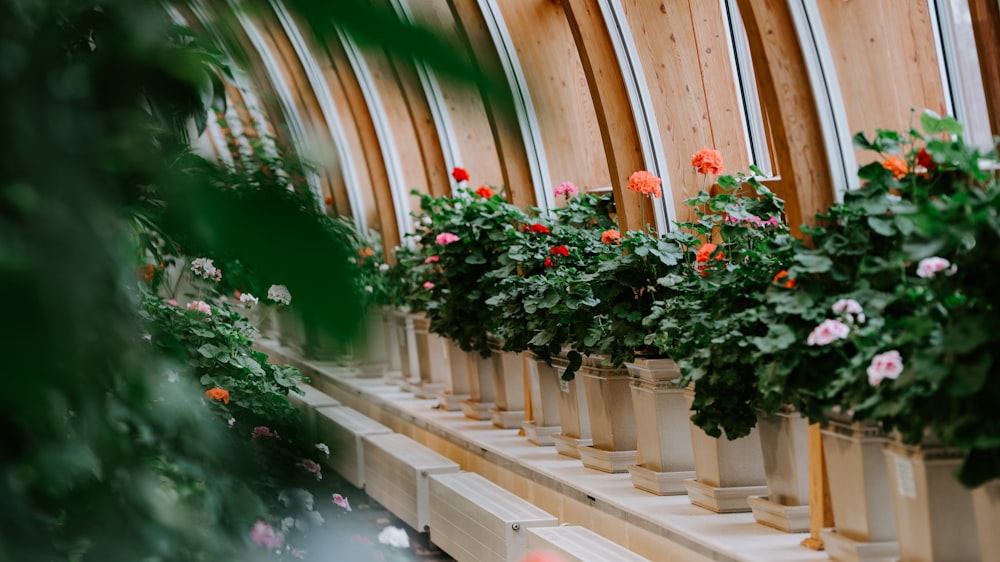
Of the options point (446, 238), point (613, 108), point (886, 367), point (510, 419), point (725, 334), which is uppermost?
point (613, 108)

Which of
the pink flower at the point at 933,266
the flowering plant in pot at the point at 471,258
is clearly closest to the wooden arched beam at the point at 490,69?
the pink flower at the point at 933,266

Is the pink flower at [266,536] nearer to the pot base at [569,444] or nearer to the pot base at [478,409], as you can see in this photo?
the pot base at [569,444]

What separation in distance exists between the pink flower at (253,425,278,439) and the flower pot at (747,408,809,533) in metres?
3.64

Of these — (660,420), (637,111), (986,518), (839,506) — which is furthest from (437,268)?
(986,518)

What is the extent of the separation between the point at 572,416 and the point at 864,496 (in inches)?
105

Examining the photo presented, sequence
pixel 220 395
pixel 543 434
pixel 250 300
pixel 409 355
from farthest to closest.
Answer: pixel 409 355 < pixel 543 434 < pixel 220 395 < pixel 250 300

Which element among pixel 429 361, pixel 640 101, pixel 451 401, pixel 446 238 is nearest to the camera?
pixel 640 101

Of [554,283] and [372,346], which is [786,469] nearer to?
[554,283]

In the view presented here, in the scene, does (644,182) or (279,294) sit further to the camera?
(644,182)

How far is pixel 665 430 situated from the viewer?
4.75 metres

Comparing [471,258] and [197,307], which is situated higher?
[471,258]

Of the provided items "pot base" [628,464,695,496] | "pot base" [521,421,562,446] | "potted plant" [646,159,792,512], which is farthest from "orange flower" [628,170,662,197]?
"pot base" [521,421,562,446]

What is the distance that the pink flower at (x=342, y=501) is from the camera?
48 centimetres

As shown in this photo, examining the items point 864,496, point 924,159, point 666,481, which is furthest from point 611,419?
point 924,159
